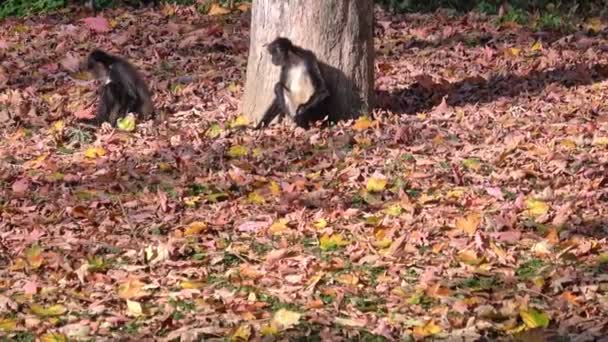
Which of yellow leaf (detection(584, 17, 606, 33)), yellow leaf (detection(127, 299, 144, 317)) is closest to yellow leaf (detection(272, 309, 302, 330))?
yellow leaf (detection(127, 299, 144, 317))

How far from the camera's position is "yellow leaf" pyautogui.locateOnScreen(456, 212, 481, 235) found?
7.41m

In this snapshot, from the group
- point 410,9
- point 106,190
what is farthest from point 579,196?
point 410,9

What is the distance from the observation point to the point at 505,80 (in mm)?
11266

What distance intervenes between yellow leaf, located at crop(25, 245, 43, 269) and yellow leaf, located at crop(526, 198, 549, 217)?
321 centimetres

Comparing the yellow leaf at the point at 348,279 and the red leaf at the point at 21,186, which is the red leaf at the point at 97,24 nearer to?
the red leaf at the point at 21,186

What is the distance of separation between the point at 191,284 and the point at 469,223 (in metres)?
1.89

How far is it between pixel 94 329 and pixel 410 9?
10258 millimetres

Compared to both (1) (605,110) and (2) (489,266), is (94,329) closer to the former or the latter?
(2) (489,266)

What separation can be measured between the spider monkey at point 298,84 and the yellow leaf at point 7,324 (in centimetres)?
383

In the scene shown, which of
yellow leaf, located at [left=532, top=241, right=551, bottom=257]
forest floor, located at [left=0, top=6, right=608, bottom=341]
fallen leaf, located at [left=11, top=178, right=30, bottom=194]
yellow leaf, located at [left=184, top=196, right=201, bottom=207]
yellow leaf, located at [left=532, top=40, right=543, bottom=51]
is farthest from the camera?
yellow leaf, located at [left=532, top=40, right=543, bottom=51]

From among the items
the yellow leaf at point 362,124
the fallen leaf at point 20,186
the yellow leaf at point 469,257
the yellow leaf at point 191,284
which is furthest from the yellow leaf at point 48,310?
the yellow leaf at point 362,124

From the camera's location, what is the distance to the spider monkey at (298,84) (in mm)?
9578

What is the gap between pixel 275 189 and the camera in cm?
832

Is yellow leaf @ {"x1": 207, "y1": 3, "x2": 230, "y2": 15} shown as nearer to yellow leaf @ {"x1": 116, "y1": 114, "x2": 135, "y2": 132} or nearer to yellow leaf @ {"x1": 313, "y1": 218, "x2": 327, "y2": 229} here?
yellow leaf @ {"x1": 116, "y1": 114, "x2": 135, "y2": 132}
